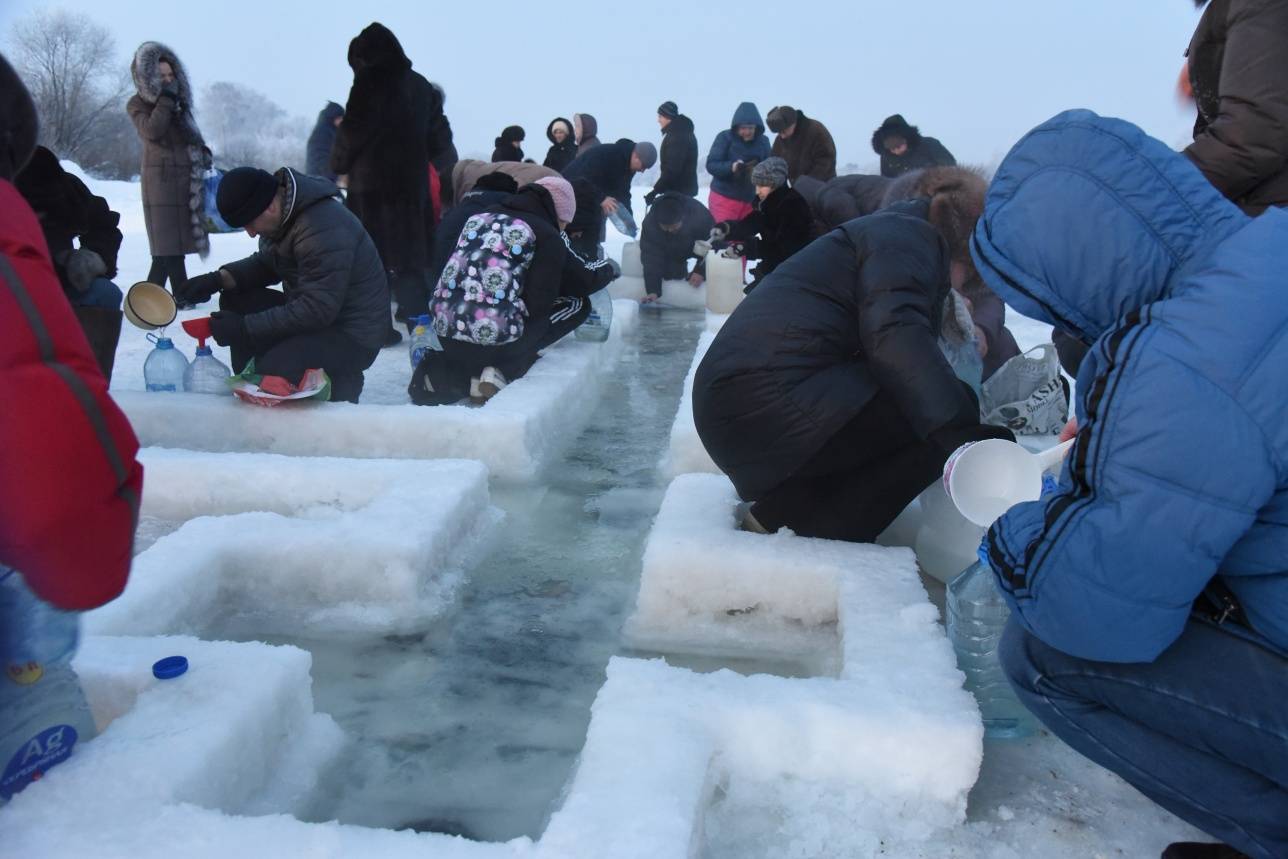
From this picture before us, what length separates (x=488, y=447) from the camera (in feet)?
12.0

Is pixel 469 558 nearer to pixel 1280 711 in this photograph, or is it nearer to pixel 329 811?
pixel 329 811

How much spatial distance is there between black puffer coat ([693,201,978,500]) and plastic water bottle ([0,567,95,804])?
5.30ft

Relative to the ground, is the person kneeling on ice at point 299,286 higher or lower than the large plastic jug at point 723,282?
higher

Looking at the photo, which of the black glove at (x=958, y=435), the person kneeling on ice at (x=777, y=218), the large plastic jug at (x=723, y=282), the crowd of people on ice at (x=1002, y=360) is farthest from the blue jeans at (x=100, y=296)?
the large plastic jug at (x=723, y=282)

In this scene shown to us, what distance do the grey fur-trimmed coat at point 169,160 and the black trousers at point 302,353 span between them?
2.09 m

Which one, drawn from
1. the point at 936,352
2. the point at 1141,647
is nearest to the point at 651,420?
the point at 936,352

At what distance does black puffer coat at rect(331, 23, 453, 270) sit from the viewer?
5430 mm

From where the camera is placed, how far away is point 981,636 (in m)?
2.20

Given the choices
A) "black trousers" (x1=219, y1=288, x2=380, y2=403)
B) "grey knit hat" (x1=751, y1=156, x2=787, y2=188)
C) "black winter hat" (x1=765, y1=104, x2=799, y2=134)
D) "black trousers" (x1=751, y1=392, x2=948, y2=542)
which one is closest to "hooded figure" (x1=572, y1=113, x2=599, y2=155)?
"black winter hat" (x1=765, y1=104, x2=799, y2=134)

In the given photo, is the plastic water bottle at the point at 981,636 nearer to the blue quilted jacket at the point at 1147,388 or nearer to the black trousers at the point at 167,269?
the blue quilted jacket at the point at 1147,388

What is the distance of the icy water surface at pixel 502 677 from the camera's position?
6.25 ft

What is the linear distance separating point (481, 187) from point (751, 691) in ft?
12.0

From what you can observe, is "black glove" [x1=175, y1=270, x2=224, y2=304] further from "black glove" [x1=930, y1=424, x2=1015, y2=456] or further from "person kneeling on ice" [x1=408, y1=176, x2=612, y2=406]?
"black glove" [x1=930, y1=424, x2=1015, y2=456]

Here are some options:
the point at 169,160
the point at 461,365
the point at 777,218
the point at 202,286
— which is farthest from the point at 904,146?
the point at 202,286
